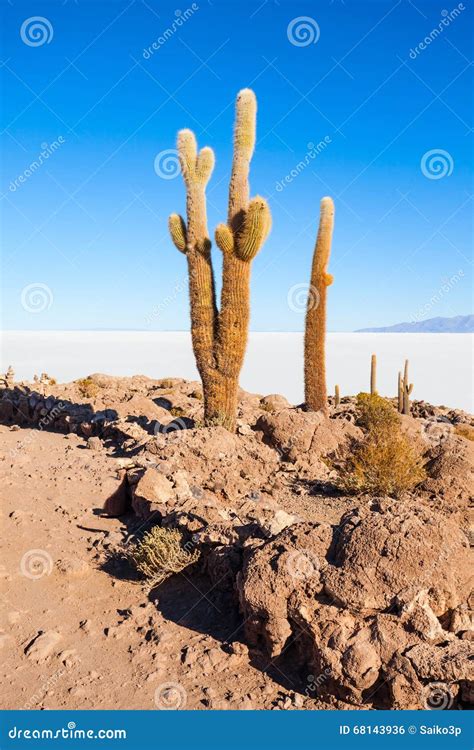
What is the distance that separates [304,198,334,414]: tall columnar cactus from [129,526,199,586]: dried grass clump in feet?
29.5

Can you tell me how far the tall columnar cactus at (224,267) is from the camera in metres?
11.1

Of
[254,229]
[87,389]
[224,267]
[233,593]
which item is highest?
[254,229]

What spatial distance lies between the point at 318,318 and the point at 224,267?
14.9 ft

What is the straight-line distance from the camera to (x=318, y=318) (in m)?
15.0

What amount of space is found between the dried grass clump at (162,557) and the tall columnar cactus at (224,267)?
16.4 ft

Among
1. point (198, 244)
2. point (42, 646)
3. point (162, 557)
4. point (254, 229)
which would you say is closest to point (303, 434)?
point (254, 229)

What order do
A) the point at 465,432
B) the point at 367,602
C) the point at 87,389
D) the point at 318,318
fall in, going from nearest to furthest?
1. the point at 367,602
2. the point at 465,432
3. the point at 318,318
4. the point at 87,389

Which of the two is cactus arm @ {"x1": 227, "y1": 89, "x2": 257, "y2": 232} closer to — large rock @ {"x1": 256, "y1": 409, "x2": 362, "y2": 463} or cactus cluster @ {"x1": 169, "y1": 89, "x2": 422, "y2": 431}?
cactus cluster @ {"x1": 169, "y1": 89, "x2": 422, "y2": 431}

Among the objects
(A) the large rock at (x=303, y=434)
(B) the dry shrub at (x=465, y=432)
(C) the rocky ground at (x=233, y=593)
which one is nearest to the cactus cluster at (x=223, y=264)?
(A) the large rock at (x=303, y=434)

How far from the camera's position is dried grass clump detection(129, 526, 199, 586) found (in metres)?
6.08

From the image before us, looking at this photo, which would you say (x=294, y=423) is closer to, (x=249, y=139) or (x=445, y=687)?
(x=249, y=139)

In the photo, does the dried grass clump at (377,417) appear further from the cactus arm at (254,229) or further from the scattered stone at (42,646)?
the scattered stone at (42,646)

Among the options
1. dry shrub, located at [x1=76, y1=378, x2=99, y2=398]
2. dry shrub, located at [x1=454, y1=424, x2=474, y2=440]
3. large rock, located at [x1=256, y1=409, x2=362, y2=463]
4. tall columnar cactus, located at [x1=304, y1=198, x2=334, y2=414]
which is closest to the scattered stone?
large rock, located at [x1=256, y1=409, x2=362, y2=463]

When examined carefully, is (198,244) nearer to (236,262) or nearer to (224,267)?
(224,267)
